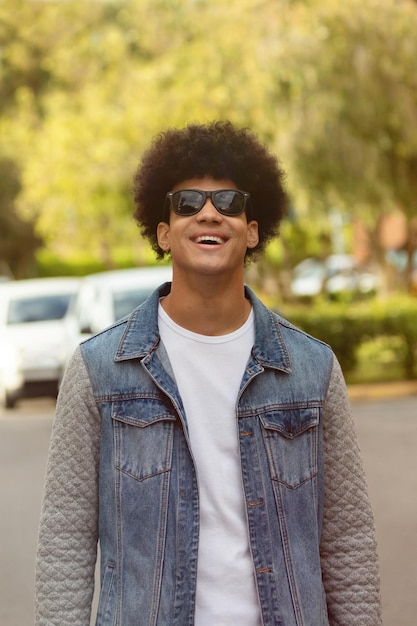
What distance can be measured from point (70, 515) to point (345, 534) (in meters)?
0.62

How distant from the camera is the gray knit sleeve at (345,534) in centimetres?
277

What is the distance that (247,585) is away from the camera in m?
2.59

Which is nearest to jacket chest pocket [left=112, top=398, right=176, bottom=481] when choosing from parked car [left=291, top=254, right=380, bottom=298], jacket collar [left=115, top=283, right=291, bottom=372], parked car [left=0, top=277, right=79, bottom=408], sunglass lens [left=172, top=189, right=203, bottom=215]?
jacket collar [left=115, top=283, right=291, bottom=372]

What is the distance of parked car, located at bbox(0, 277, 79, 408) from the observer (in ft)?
55.7

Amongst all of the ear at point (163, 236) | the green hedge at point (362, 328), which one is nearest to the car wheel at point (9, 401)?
the green hedge at point (362, 328)

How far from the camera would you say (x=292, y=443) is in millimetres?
2715

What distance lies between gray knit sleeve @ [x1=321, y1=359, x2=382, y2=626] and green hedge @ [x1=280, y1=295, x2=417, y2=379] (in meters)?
14.3

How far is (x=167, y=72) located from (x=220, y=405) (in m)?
24.5

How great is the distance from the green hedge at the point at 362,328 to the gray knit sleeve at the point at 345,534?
47.0 ft

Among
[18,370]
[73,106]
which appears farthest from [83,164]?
[18,370]

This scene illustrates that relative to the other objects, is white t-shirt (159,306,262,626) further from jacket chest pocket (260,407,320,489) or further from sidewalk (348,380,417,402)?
sidewalk (348,380,417,402)

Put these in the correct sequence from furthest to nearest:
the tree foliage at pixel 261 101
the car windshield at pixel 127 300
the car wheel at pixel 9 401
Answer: the tree foliage at pixel 261 101 < the car wheel at pixel 9 401 < the car windshield at pixel 127 300

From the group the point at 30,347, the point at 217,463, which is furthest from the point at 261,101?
the point at 217,463

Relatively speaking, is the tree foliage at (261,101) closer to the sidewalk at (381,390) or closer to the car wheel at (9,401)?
the sidewalk at (381,390)
